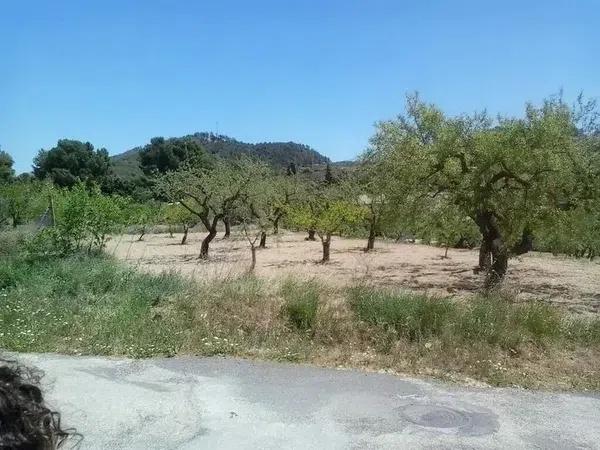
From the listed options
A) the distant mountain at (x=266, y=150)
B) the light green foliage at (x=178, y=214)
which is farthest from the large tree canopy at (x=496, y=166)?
the distant mountain at (x=266, y=150)

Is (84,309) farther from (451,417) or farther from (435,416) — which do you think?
(451,417)

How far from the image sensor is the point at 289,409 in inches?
190

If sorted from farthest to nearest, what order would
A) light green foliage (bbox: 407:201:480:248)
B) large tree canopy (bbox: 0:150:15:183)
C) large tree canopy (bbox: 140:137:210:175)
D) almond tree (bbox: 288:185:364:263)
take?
large tree canopy (bbox: 140:137:210:175), large tree canopy (bbox: 0:150:15:183), almond tree (bbox: 288:185:364:263), light green foliage (bbox: 407:201:480:248)

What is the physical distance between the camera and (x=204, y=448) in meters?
4.03

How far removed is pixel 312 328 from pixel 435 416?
2.97m

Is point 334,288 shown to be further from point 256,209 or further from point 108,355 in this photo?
point 256,209

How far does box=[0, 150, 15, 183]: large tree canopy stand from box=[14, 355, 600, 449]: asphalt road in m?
48.6

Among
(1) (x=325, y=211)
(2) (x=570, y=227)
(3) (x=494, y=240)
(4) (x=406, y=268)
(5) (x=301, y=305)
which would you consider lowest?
(4) (x=406, y=268)

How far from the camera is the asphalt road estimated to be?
4215mm

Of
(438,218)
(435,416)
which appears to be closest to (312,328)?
(435,416)

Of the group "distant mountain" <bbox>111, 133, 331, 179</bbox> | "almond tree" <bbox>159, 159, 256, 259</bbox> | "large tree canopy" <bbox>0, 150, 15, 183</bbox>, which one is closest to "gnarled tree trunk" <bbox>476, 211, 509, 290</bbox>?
"almond tree" <bbox>159, 159, 256, 259</bbox>

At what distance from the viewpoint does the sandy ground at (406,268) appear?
15.3 m

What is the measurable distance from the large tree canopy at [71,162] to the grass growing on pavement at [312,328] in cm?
6171

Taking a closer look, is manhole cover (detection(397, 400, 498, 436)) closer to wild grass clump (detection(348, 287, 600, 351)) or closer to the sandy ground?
wild grass clump (detection(348, 287, 600, 351))
